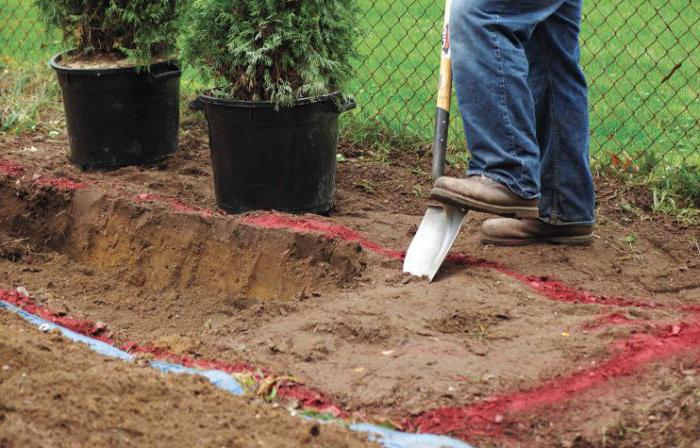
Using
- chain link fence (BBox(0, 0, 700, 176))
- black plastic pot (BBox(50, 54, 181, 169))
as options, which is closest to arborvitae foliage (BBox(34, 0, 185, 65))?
black plastic pot (BBox(50, 54, 181, 169))

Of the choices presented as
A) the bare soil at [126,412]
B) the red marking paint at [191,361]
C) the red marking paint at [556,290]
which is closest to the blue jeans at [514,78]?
the red marking paint at [556,290]

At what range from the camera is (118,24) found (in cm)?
534

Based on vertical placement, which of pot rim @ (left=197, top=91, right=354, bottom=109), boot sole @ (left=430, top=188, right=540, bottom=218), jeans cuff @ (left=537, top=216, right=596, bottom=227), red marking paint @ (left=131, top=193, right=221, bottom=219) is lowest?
red marking paint @ (left=131, top=193, right=221, bottom=219)

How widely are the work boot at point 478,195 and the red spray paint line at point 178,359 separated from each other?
A: 1.11 meters

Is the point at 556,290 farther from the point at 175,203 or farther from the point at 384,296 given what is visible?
the point at 175,203

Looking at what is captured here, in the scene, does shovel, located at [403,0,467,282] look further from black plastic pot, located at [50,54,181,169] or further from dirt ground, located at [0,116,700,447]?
black plastic pot, located at [50,54,181,169]

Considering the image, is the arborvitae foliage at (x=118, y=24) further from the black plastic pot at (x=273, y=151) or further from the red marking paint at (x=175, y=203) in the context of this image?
the red marking paint at (x=175, y=203)

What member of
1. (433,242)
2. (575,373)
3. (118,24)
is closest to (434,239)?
(433,242)

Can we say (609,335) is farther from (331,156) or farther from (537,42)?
(331,156)

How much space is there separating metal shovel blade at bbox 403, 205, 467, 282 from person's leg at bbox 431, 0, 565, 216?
0.49ft

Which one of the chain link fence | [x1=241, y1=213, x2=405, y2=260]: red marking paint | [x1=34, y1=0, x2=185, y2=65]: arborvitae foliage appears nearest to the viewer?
[x1=241, y1=213, x2=405, y2=260]: red marking paint

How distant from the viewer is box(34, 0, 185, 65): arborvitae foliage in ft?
17.3

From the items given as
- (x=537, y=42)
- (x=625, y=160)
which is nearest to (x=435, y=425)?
(x=537, y=42)

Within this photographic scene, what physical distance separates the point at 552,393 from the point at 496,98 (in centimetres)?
129
